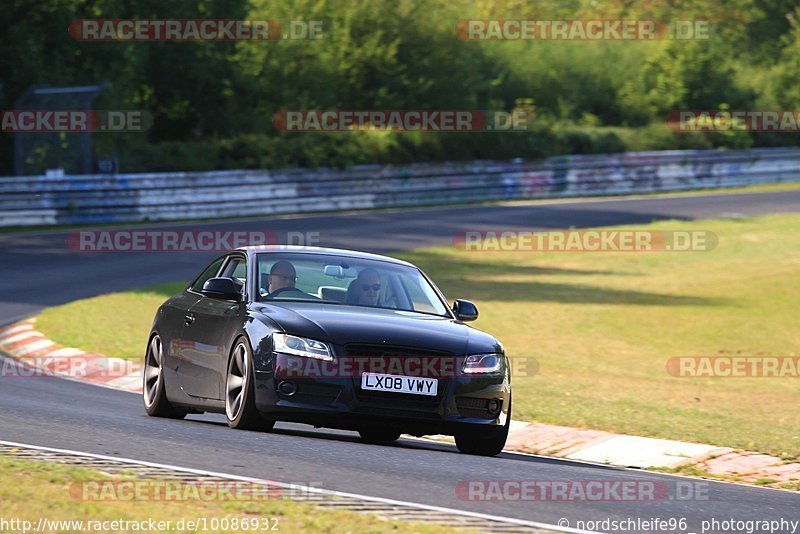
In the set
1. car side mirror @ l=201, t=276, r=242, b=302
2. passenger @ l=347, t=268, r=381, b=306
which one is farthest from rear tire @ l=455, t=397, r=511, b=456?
car side mirror @ l=201, t=276, r=242, b=302

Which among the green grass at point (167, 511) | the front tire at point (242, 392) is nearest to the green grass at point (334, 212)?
the front tire at point (242, 392)

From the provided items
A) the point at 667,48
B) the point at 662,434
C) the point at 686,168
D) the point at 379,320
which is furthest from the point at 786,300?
the point at 667,48

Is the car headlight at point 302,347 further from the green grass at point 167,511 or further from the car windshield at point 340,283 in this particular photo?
the green grass at point 167,511

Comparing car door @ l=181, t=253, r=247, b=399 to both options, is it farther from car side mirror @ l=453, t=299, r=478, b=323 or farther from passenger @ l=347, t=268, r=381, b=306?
car side mirror @ l=453, t=299, r=478, b=323

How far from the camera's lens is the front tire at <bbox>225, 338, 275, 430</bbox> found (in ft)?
31.1

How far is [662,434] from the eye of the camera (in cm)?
1159

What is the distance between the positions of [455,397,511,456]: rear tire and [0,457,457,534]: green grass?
10.4 ft

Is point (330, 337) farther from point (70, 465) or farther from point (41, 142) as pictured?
point (41, 142)

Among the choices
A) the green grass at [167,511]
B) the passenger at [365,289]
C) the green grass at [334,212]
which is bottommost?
the green grass at [334,212]

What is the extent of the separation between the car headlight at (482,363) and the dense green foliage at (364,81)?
25.7 meters

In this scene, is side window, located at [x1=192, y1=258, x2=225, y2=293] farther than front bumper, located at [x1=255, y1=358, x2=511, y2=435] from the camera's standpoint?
Yes

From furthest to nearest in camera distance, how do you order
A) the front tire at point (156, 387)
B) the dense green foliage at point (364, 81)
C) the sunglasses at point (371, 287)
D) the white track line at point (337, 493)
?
the dense green foliage at point (364, 81) < the front tire at point (156, 387) < the sunglasses at point (371, 287) < the white track line at point (337, 493)

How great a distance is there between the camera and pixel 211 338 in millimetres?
10383

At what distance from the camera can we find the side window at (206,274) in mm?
11461
